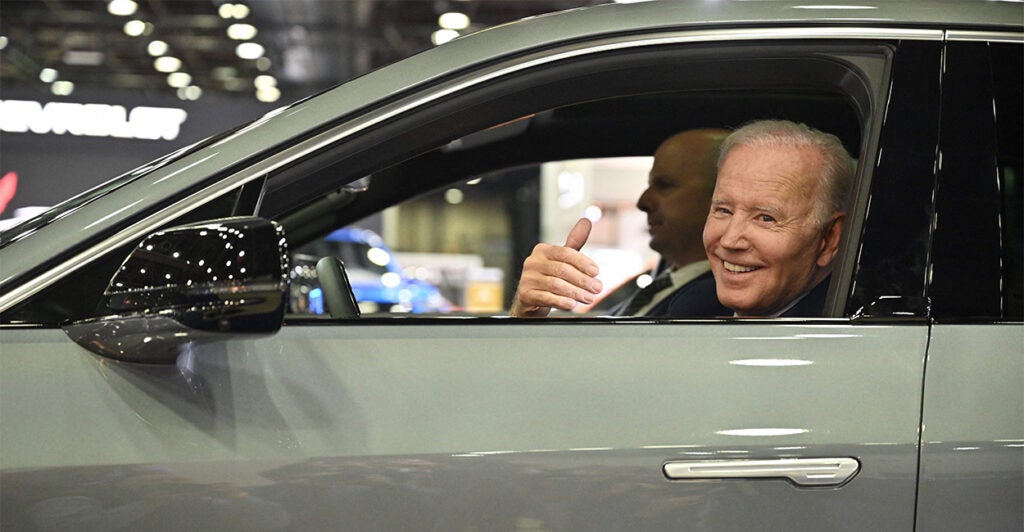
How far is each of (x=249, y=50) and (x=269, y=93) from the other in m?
3.83

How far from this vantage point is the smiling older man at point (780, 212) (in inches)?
63.7

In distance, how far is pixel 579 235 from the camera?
64.3 inches

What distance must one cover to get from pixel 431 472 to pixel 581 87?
724 millimetres

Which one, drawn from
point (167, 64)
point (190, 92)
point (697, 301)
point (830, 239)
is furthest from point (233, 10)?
point (830, 239)

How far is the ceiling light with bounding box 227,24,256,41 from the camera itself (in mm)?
15320

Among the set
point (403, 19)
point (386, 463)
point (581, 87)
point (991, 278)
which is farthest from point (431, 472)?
point (403, 19)

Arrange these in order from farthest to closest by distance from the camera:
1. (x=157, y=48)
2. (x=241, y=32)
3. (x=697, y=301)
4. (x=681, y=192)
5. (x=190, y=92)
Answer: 1. (x=190, y=92)
2. (x=157, y=48)
3. (x=241, y=32)
4. (x=681, y=192)
5. (x=697, y=301)

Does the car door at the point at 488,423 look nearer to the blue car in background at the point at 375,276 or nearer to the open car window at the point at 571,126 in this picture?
the open car window at the point at 571,126

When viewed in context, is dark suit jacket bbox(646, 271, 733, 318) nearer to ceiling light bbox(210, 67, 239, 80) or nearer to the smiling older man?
the smiling older man

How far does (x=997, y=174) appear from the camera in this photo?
146 cm

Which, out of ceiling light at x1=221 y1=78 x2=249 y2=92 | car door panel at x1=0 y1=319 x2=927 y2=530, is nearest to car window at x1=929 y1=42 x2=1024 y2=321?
car door panel at x1=0 y1=319 x2=927 y2=530

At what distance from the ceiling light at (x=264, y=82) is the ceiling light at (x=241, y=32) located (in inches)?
134

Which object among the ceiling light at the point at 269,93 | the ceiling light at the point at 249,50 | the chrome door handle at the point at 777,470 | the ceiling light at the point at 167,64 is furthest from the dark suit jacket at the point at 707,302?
the ceiling light at the point at 269,93

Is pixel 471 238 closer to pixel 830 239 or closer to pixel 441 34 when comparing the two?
pixel 441 34
